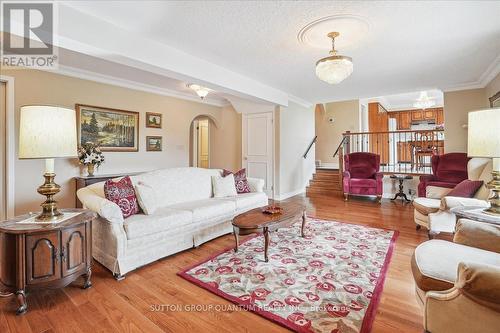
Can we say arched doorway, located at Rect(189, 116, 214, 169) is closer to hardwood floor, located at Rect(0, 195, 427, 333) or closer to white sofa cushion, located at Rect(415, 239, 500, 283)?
hardwood floor, located at Rect(0, 195, 427, 333)

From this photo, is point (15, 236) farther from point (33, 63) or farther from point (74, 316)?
point (33, 63)

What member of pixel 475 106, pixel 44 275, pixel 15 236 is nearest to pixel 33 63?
pixel 15 236

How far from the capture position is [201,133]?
324 inches

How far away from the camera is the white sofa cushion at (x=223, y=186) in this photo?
3.89 meters

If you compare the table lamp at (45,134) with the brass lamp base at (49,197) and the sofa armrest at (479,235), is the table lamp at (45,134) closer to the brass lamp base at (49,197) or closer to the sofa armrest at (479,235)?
the brass lamp base at (49,197)

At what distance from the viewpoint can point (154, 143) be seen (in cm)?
543

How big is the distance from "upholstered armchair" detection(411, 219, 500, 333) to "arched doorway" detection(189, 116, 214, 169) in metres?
5.77

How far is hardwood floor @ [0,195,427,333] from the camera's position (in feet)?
5.40

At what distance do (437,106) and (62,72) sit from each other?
A: 11577 mm

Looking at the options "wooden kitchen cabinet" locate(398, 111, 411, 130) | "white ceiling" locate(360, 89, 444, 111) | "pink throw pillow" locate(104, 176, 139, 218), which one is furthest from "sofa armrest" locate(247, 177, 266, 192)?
"wooden kitchen cabinet" locate(398, 111, 411, 130)

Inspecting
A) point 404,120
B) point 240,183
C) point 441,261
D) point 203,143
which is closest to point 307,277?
point 441,261

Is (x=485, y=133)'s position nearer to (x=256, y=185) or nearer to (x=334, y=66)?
(x=334, y=66)

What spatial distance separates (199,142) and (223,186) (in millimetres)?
4063

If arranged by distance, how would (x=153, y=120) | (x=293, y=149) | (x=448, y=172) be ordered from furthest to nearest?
(x=293, y=149) → (x=153, y=120) → (x=448, y=172)
